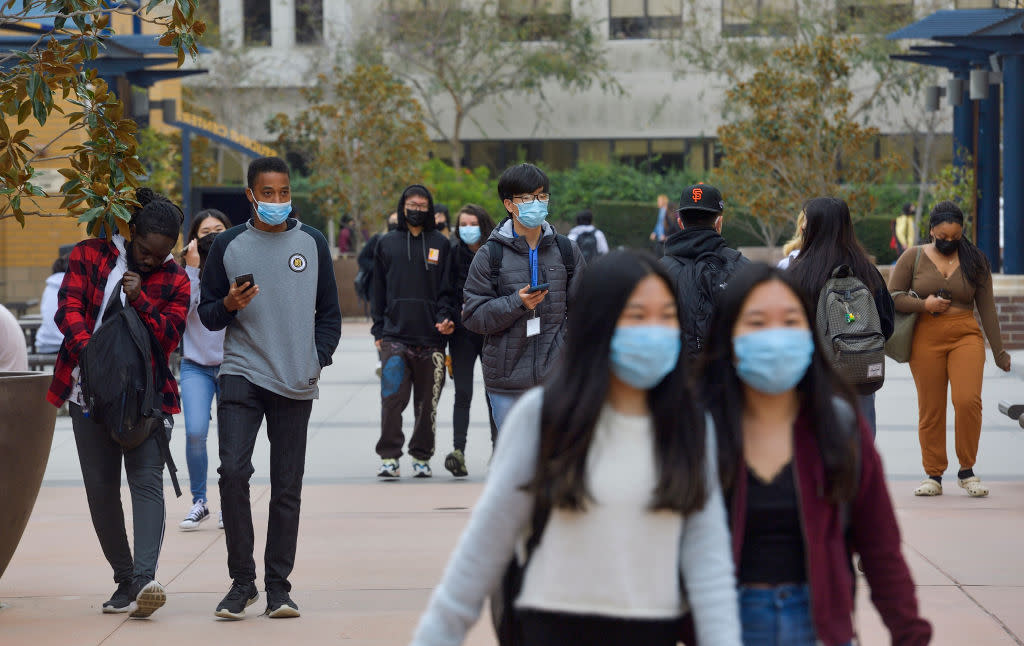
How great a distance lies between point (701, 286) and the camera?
6.80 metres

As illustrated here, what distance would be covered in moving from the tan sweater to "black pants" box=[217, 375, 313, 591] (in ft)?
13.6

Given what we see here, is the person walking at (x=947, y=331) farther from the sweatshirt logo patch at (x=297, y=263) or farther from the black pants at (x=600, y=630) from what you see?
the black pants at (x=600, y=630)

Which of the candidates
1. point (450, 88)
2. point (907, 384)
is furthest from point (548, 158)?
point (907, 384)

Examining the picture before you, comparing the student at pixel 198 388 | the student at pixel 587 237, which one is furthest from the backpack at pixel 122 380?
the student at pixel 587 237

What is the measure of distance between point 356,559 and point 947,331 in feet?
12.7

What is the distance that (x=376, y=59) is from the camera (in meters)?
40.8

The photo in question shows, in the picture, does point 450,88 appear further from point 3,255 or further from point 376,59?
point 3,255

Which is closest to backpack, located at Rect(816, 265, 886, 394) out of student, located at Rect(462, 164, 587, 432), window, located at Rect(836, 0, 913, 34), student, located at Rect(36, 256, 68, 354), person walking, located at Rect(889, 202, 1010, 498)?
student, located at Rect(462, 164, 587, 432)

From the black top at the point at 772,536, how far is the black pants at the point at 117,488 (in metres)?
3.66

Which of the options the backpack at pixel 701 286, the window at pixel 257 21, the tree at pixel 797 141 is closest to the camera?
the backpack at pixel 701 286

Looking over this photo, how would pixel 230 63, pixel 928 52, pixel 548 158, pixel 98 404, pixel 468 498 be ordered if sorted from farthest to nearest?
pixel 548 158
pixel 230 63
pixel 928 52
pixel 468 498
pixel 98 404

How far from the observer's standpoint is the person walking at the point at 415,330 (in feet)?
32.6

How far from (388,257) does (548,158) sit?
37726mm

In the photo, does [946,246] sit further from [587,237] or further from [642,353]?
[587,237]
